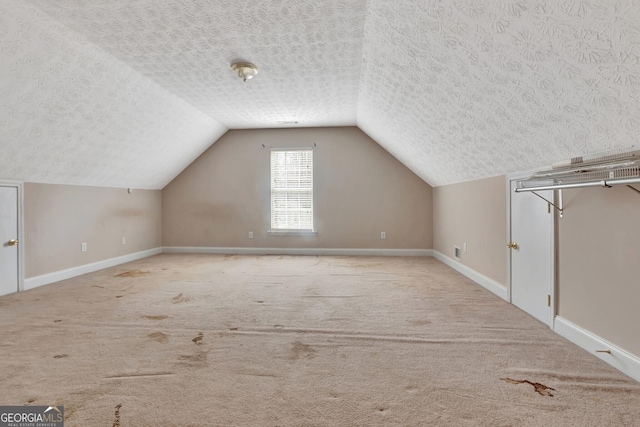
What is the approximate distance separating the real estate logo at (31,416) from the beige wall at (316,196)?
14.1 feet

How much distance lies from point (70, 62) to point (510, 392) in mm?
4046

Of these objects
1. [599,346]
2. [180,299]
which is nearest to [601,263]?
[599,346]

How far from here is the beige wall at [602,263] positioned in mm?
1607

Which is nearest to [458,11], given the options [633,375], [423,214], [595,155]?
[595,155]

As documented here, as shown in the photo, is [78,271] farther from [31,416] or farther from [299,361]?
[299,361]

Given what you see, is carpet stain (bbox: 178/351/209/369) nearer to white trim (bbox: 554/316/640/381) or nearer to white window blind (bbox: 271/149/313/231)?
white trim (bbox: 554/316/640/381)

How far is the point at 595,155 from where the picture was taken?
175 cm

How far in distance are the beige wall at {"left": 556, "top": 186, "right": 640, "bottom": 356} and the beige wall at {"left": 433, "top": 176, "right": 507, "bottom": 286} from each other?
2.85 feet

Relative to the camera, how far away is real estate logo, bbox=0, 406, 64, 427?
132cm

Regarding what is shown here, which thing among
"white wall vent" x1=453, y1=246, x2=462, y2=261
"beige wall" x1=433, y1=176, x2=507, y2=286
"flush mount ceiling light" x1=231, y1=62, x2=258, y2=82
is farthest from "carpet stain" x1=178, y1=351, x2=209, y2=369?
"white wall vent" x1=453, y1=246, x2=462, y2=261

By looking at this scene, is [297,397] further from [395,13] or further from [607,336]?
[395,13]

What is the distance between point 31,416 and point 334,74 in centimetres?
347

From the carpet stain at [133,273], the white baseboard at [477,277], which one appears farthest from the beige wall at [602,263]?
the carpet stain at [133,273]

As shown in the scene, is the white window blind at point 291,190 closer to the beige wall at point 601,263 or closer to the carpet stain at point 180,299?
the carpet stain at point 180,299
